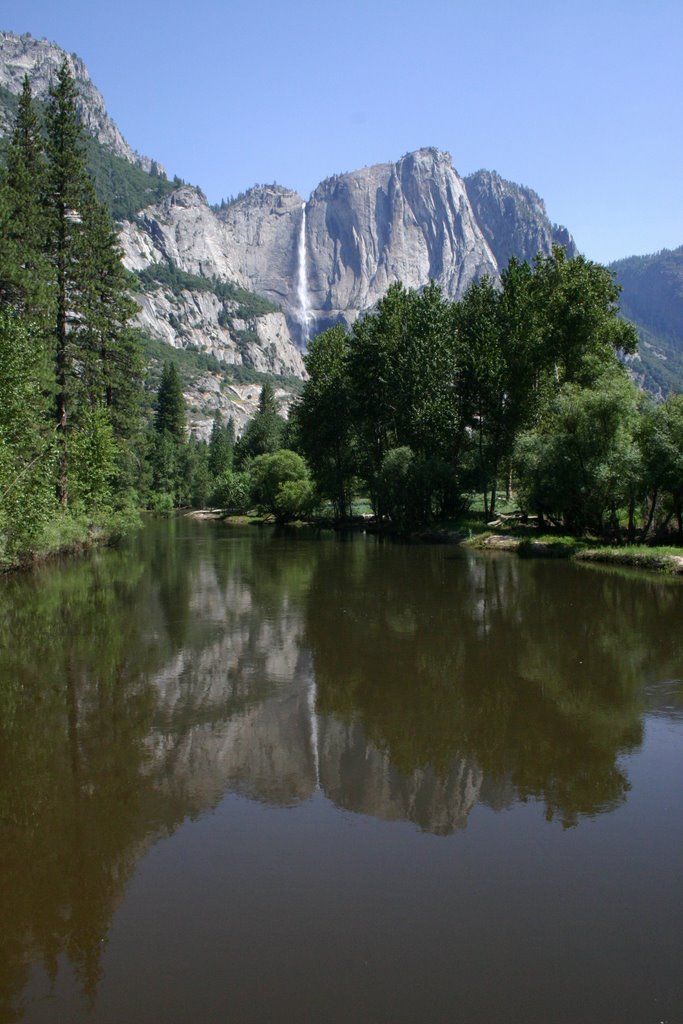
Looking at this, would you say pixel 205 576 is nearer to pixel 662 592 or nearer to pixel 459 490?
pixel 662 592

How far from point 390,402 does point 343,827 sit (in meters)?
52.9

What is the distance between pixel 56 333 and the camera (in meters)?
38.2

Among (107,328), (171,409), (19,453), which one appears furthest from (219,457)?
(19,453)

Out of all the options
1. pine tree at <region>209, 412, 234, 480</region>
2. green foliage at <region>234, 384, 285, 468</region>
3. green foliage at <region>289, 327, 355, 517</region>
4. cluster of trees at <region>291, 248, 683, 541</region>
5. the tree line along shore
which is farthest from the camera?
pine tree at <region>209, 412, 234, 480</region>

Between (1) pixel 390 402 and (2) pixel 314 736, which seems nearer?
(2) pixel 314 736

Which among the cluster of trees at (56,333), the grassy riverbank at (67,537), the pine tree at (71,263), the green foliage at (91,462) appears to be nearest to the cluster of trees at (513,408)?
the cluster of trees at (56,333)

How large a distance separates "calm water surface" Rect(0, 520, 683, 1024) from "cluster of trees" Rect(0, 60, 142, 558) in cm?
1233

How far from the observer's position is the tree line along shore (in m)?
32.2

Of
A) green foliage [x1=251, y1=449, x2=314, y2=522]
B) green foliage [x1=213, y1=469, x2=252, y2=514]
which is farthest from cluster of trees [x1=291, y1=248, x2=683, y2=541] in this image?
green foliage [x1=213, y1=469, x2=252, y2=514]

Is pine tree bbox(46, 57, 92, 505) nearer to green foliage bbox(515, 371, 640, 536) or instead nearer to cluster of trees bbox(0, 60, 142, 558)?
cluster of trees bbox(0, 60, 142, 558)

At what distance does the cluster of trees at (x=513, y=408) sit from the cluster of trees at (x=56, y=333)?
20566mm

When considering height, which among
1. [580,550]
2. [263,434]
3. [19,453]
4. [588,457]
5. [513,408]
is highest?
[263,434]

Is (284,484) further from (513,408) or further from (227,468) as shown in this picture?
(227,468)

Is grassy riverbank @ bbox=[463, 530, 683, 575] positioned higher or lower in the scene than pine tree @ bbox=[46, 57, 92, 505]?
lower
